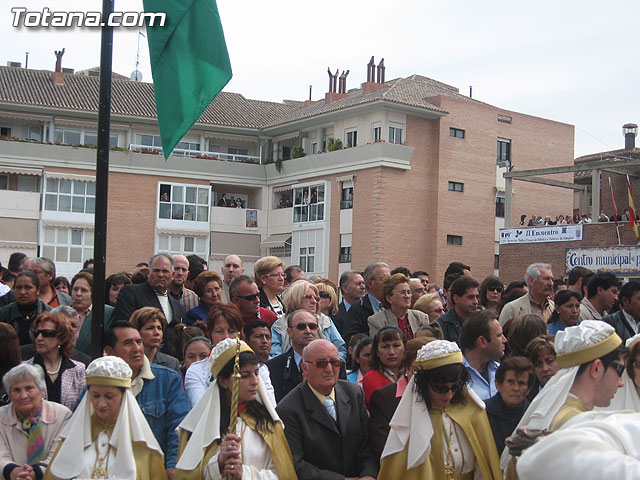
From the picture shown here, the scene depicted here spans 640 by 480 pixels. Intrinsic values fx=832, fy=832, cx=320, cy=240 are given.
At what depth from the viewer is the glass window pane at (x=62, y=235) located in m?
44.3

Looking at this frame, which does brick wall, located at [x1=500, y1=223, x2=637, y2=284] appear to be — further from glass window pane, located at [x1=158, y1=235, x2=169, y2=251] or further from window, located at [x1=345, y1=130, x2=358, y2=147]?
glass window pane, located at [x1=158, y1=235, x2=169, y2=251]

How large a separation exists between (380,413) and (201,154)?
141 ft

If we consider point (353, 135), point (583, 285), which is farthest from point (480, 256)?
point (583, 285)

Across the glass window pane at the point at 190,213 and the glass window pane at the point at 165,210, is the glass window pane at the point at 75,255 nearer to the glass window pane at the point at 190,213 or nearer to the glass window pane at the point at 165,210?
the glass window pane at the point at 165,210

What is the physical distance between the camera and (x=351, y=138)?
44.7m

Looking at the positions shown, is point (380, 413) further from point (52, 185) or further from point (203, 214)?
point (203, 214)

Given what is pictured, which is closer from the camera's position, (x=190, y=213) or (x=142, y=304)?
(x=142, y=304)

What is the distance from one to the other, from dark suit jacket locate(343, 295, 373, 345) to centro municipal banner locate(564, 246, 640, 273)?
73.7 feet

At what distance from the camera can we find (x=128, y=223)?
148 feet

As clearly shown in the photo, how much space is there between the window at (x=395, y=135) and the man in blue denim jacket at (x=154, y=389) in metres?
37.5

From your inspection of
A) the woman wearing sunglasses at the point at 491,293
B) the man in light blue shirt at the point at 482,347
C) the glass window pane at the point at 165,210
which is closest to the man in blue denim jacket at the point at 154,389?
the man in light blue shirt at the point at 482,347

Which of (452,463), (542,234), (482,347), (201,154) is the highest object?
(201,154)

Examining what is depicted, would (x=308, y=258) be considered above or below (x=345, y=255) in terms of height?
below

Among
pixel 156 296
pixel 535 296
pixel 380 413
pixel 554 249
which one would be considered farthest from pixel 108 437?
pixel 554 249
